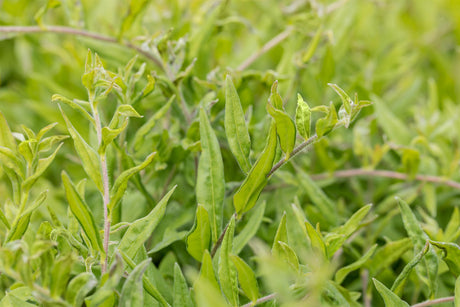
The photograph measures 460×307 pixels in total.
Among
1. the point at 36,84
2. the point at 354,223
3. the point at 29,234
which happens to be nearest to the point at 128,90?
the point at 29,234

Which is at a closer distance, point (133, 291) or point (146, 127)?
point (133, 291)

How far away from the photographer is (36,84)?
1001 mm

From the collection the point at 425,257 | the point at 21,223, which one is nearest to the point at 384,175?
the point at 425,257

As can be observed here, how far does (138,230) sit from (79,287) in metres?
0.11

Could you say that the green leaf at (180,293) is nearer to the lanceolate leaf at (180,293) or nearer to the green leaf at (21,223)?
the lanceolate leaf at (180,293)

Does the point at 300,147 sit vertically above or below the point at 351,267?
above

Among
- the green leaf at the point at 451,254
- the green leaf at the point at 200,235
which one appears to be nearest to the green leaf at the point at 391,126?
the green leaf at the point at 451,254

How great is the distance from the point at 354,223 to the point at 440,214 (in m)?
0.37

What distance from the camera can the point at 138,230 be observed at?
57cm

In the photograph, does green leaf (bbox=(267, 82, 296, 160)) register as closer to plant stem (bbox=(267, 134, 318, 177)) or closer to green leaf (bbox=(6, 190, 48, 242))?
plant stem (bbox=(267, 134, 318, 177))

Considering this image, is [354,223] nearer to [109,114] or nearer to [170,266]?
[170,266]

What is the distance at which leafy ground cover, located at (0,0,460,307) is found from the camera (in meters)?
0.55

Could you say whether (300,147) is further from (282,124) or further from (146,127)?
(146,127)

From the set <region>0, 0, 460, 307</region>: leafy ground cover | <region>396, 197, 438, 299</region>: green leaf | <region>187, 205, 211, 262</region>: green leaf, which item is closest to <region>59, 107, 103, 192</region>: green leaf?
<region>0, 0, 460, 307</region>: leafy ground cover
